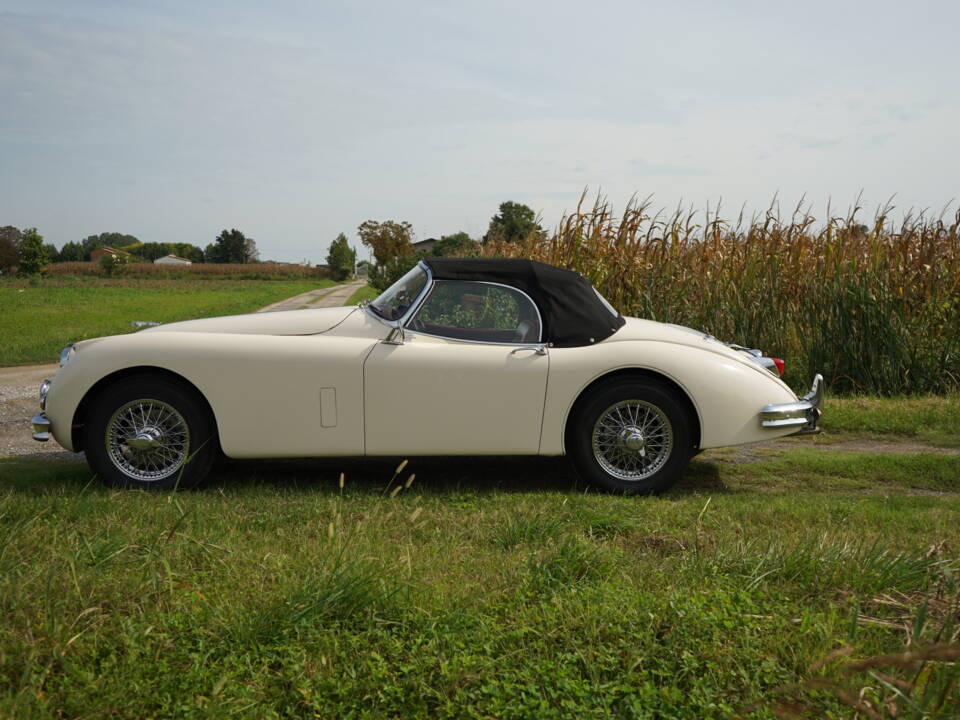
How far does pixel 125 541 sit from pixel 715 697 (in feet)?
8.96

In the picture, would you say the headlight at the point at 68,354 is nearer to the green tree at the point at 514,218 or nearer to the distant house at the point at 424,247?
the distant house at the point at 424,247

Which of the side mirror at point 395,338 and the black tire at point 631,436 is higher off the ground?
the side mirror at point 395,338

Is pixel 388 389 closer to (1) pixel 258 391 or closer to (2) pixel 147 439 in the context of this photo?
(1) pixel 258 391

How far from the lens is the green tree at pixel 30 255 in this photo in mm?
58719

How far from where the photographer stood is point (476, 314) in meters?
5.41

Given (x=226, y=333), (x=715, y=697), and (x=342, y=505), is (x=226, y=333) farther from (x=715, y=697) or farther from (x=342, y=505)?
(x=715, y=697)

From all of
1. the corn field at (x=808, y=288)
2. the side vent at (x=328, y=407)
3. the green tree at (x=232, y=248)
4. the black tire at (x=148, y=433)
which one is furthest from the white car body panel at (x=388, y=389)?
the green tree at (x=232, y=248)

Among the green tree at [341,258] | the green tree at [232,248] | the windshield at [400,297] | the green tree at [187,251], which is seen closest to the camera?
the windshield at [400,297]

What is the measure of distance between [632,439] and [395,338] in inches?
66.7

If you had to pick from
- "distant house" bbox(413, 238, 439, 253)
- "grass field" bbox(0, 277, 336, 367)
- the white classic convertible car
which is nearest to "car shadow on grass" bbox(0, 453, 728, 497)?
the white classic convertible car

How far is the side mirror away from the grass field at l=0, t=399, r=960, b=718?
39.0 inches

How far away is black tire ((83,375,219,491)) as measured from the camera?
511 cm

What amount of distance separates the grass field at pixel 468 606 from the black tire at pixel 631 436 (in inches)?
8.9

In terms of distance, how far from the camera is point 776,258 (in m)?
9.97
